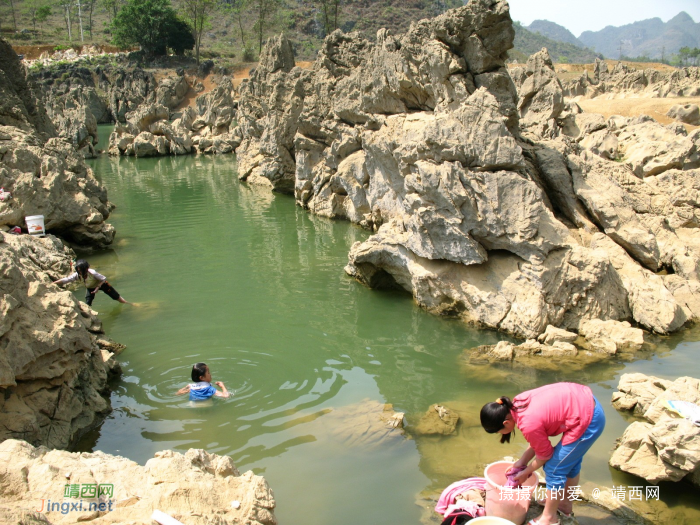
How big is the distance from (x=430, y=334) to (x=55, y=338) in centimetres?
568

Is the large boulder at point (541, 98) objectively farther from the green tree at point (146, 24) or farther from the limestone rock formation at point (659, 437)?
the green tree at point (146, 24)

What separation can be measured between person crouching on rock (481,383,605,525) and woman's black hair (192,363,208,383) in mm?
4055

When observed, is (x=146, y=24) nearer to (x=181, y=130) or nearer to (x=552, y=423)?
(x=181, y=130)

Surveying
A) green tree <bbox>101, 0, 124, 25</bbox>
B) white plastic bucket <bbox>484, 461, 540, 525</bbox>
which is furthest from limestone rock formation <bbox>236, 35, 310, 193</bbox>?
green tree <bbox>101, 0, 124, 25</bbox>

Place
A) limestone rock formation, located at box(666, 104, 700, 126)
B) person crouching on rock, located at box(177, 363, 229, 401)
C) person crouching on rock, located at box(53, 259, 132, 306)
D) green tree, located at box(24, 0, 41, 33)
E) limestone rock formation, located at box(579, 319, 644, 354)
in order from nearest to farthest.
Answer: person crouching on rock, located at box(177, 363, 229, 401) → limestone rock formation, located at box(579, 319, 644, 354) → person crouching on rock, located at box(53, 259, 132, 306) → limestone rock formation, located at box(666, 104, 700, 126) → green tree, located at box(24, 0, 41, 33)

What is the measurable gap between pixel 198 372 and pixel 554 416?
447 cm

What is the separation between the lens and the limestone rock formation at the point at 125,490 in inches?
137

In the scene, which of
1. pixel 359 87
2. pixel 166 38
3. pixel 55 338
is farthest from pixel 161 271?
pixel 166 38

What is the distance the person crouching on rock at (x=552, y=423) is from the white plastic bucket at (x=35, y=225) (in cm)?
1074

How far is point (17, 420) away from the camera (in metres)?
5.21

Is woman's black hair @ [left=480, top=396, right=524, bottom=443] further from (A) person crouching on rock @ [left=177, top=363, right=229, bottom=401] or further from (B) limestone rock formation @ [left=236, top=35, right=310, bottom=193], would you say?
(B) limestone rock formation @ [left=236, top=35, right=310, bottom=193]

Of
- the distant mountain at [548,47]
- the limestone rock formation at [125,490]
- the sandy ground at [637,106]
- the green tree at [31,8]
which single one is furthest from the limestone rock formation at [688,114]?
the distant mountain at [548,47]

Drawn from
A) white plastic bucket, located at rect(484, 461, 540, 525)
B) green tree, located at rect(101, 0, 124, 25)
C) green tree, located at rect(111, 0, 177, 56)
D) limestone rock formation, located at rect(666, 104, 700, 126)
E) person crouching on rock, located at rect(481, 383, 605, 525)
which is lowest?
white plastic bucket, located at rect(484, 461, 540, 525)

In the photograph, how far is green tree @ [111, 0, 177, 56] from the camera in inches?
2431
